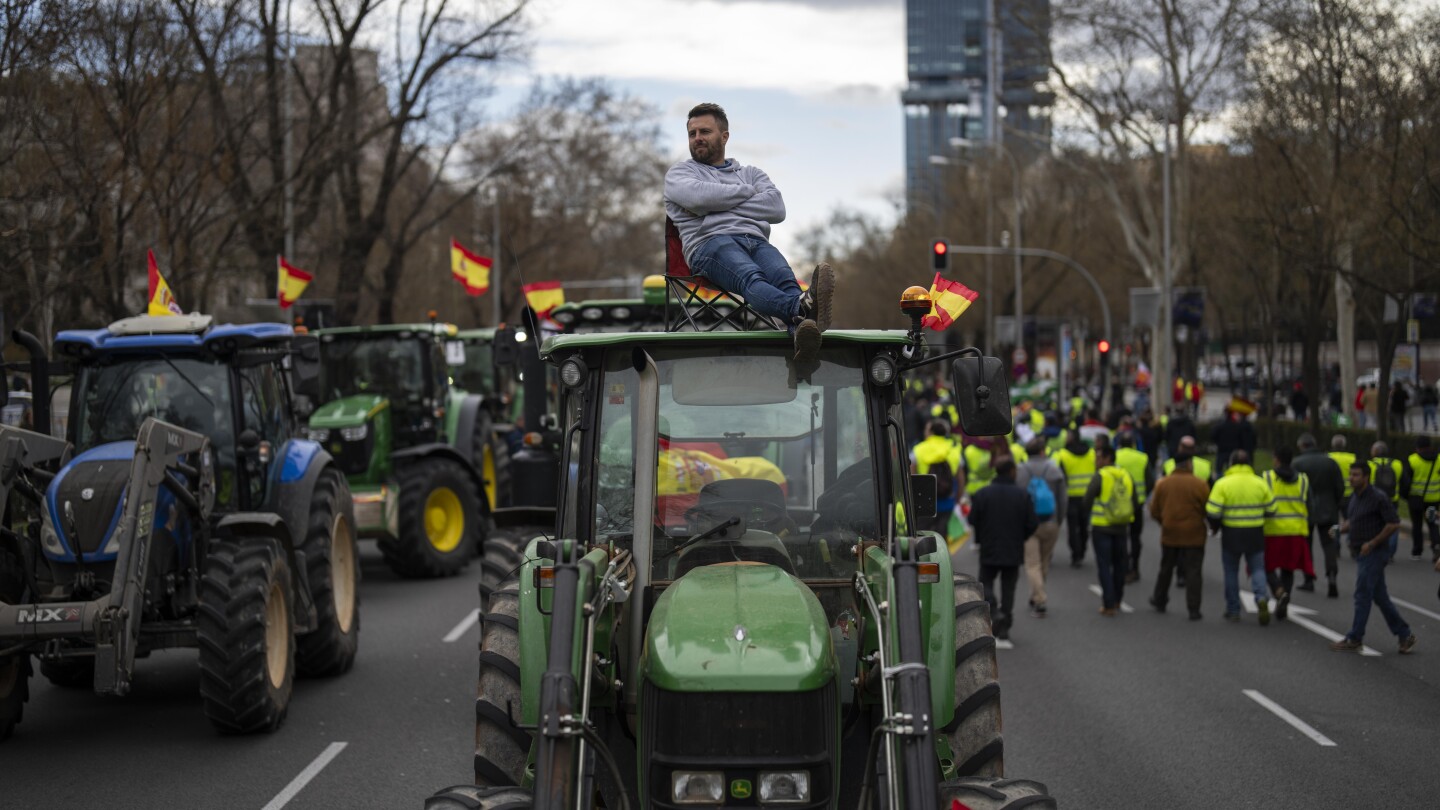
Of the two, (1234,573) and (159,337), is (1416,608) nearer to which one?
(1234,573)

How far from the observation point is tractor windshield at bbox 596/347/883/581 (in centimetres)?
615

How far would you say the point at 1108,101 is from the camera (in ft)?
140

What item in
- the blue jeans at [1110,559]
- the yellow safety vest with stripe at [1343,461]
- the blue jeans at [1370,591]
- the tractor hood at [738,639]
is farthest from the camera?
the yellow safety vest with stripe at [1343,461]

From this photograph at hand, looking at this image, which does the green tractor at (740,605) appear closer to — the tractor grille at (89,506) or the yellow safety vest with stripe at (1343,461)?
the tractor grille at (89,506)

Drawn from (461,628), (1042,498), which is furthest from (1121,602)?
(461,628)

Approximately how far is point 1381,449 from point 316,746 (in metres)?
12.9

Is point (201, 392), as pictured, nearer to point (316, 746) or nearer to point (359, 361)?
point (316, 746)

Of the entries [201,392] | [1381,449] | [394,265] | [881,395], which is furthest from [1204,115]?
[881,395]

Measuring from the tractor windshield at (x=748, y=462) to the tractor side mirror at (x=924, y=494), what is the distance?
1.17m

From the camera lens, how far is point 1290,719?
11.0 meters

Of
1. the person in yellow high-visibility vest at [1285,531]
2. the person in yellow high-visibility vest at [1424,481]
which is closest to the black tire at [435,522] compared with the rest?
the person in yellow high-visibility vest at [1285,531]

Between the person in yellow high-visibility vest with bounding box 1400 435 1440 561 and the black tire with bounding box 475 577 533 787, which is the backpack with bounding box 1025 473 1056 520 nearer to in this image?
the person in yellow high-visibility vest with bounding box 1400 435 1440 561

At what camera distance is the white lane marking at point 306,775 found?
→ 344 inches

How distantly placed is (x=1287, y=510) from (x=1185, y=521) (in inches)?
38.4
